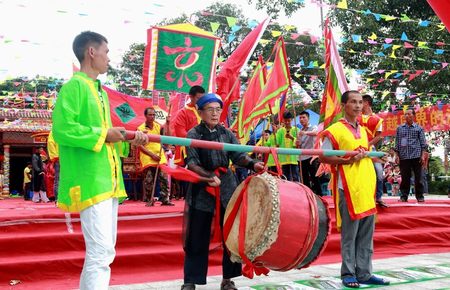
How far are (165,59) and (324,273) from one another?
396cm

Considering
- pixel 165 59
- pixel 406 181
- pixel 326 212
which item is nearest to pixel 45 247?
pixel 326 212

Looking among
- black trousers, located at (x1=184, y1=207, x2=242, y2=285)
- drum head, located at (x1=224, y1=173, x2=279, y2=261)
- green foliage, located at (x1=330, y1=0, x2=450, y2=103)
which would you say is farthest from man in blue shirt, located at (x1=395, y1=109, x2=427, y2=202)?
green foliage, located at (x1=330, y1=0, x2=450, y2=103)

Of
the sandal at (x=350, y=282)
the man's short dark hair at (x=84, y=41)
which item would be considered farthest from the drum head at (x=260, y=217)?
the sandal at (x=350, y=282)

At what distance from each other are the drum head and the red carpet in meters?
1.91

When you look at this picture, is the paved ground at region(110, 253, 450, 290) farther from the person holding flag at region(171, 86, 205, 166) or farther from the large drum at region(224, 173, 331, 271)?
the person holding flag at region(171, 86, 205, 166)

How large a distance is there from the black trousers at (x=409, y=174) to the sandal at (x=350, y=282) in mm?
3802

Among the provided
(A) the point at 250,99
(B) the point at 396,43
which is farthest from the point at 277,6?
(A) the point at 250,99

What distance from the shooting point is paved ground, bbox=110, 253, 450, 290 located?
14.1ft

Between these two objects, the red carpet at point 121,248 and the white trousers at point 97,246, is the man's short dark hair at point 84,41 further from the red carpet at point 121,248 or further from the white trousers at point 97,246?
the red carpet at point 121,248

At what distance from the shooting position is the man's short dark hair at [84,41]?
116 inches

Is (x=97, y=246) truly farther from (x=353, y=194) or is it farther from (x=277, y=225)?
(x=353, y=194)

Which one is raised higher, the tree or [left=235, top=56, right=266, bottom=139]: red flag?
the tree

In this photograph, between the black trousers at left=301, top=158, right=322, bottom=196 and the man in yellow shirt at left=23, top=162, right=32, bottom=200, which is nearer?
the black trousers at left=301, top=158, right=322, bottom=196

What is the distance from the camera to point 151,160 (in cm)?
741
